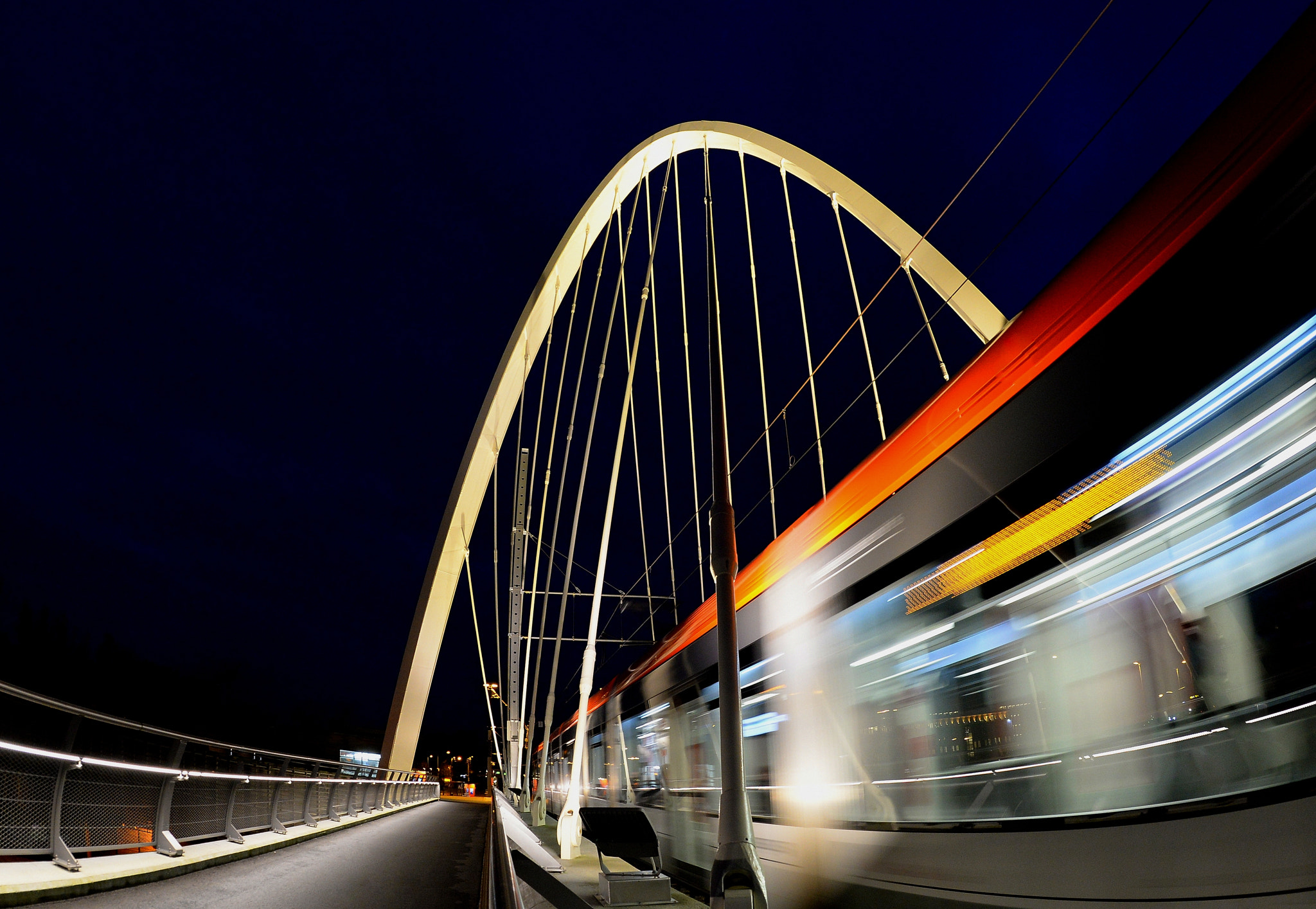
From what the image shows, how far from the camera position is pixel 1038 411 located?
11.4 ft

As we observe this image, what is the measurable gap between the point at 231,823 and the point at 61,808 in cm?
394

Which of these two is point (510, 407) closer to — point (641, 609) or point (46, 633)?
point (641, 609)

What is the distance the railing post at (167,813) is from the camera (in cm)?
768

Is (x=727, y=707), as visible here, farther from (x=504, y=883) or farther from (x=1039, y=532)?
(x=1039, y=532)

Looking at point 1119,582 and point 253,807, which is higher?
point 1119,582

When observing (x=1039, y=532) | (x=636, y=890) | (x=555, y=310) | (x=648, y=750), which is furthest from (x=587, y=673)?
(x=555, y=310)

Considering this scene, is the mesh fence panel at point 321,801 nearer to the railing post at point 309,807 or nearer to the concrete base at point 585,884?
the railing post at point 309,807

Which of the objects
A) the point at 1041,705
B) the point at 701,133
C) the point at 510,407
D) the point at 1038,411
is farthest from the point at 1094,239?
the point at 510,407

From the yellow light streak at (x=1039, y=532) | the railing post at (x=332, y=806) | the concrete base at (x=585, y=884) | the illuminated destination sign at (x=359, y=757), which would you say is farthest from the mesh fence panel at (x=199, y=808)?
the illuminated destination sign at (x=359, y=757)

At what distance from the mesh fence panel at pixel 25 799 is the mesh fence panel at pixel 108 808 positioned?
0.56 feet

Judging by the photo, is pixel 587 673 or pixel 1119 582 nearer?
pixel 1119 582

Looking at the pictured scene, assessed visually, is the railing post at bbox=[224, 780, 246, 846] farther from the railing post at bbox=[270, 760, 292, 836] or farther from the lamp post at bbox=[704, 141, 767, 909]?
the lamp post at bbox=[704, 141, 767, 909]

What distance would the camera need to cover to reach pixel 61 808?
627 cm

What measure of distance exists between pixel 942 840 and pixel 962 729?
508 mm
